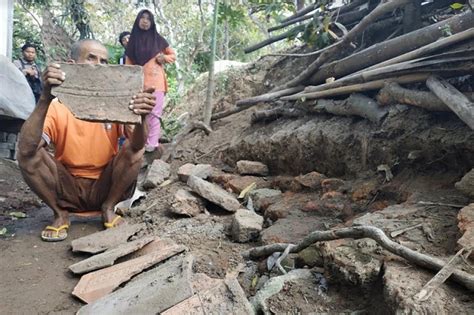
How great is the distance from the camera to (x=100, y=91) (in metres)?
2.73

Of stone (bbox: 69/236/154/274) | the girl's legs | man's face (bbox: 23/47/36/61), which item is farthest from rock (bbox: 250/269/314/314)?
man's face (bbox: 23/47/36/61)

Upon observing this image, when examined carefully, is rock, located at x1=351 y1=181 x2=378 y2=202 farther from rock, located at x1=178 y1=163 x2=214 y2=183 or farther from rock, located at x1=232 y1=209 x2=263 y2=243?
rock, located at x1=178 y1=163 x2=214 y2=183

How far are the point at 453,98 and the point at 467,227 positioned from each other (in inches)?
35.2

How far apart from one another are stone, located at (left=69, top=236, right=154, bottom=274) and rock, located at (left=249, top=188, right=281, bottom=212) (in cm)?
89

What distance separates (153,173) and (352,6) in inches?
99.0

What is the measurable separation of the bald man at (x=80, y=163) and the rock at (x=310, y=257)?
1430mm

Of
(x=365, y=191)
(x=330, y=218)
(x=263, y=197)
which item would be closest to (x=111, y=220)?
(x=263, y=197)

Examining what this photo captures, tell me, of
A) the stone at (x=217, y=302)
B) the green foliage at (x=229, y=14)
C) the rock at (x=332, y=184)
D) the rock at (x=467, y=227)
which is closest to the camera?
the rock at (x=467, y=227)

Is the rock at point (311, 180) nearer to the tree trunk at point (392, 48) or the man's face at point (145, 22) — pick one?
the tree trunk at point (392, 48)

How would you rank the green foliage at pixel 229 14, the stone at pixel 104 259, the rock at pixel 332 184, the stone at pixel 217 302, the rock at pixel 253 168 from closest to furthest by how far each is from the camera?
1. the stone at pixel 217 302
2. the stone at pixel 104 259
3. the rock at pixel 332 184
4. the rock at pixel 253 168
5. the green foliage at pixel 229 14

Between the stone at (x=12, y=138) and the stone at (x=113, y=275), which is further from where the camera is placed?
the stone at (x=12, y=138)

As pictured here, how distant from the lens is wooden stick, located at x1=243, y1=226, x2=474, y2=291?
4.50ft

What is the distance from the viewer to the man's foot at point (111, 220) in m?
3.00

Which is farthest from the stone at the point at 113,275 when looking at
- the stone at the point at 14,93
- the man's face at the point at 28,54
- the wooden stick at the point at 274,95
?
the man's face at the point at 28,54
